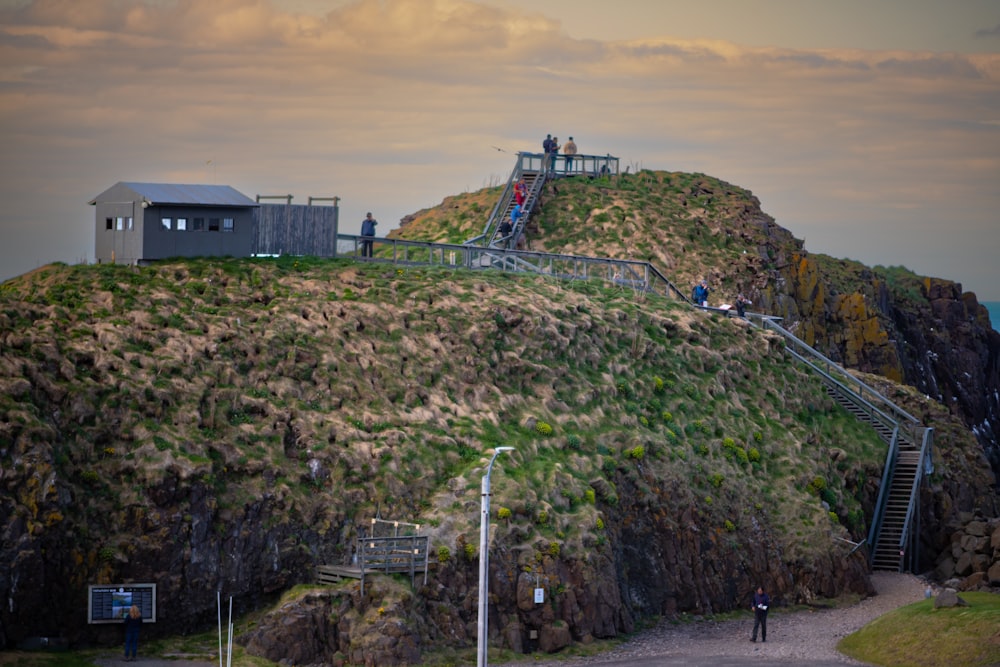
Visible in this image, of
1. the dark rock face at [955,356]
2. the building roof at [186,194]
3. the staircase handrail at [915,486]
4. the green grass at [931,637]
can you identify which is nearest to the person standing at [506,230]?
the building roof at [186,194]

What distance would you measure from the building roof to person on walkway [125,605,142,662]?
20.4m

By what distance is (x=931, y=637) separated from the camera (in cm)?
5003

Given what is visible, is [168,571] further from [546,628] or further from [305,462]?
[546,628]

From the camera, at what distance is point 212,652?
151 ft

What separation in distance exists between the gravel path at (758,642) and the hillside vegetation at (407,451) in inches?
55.8

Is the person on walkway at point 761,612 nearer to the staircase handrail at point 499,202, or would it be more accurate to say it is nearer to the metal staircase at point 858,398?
the metal staircase at point 858,398

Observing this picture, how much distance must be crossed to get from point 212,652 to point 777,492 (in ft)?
90.2

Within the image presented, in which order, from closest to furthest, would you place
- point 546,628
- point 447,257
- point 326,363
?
point 546,628
point 326,363
point 447,257

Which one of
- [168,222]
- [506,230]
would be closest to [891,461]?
[506,230]

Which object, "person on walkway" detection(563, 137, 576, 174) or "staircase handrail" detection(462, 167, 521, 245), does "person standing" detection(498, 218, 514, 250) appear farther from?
"person on walkway" detection(563, 137, 576, 174)

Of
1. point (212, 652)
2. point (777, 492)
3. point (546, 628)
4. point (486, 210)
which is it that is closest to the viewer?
point (212, 652)

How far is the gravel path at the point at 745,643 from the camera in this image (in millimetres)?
49219

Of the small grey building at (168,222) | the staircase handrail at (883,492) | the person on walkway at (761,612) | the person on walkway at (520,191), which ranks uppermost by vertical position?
the person on walkway at (520,191)

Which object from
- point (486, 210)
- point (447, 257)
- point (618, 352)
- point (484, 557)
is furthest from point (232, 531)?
point (486, 210)
